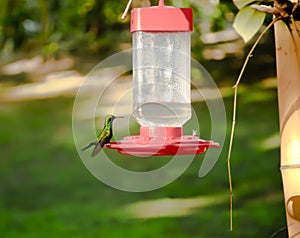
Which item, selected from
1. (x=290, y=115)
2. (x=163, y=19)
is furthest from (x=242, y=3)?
(x=290, y=115)

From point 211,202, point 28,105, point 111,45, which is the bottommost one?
point 211,202

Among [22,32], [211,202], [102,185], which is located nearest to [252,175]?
[211,202]

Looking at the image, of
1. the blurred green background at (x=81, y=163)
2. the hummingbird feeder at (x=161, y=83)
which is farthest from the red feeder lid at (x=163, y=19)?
the blurred green background at (x=81, y=163)

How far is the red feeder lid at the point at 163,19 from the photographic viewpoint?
126 centimetres

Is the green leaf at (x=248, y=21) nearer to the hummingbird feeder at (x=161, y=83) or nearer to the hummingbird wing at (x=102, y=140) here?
the hummingbird feeder at (x=161, y=83)

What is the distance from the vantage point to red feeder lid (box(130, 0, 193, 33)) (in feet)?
4.14

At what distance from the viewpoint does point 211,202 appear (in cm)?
300

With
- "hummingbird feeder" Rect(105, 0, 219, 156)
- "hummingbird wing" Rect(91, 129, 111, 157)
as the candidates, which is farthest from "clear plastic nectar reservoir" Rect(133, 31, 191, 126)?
"hummingbird wing" Rect(91, 129, 111, 157)

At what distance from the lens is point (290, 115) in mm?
1345

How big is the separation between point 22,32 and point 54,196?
27.1 inches

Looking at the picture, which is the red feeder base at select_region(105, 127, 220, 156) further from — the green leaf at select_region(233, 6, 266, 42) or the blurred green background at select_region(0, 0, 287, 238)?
the blurred green background at select_region(0, 0, 287, 238)

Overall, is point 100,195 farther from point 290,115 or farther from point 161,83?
point 290,115

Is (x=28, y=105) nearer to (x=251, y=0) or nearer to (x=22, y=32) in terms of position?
(x=22, y=32)

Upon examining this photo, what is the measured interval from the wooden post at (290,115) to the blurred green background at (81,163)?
1624 mm
